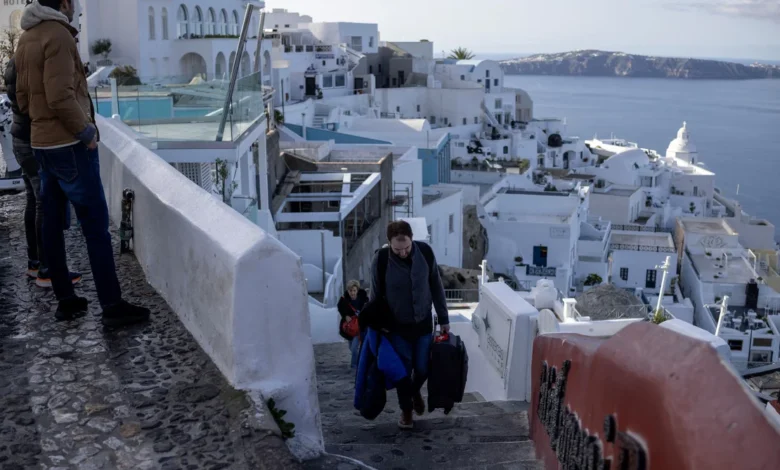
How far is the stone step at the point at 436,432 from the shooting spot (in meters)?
5.34

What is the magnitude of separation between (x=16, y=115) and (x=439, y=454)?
3.19m

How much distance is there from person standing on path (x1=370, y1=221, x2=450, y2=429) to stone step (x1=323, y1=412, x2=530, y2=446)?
18cm

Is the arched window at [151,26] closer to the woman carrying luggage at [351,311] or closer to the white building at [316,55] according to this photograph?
the white building at [316,55]

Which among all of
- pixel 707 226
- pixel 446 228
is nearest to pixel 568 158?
pixel 707 226

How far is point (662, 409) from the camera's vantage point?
7.98 feet

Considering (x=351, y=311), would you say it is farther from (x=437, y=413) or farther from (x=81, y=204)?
(x=81, y=204)

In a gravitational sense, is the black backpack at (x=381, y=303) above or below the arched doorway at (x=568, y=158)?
above

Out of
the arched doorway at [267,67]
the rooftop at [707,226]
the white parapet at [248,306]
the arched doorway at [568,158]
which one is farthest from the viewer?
the arched doorway at [568,158]

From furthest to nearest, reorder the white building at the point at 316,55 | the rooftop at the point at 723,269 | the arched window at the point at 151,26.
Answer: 1. the white building at the point at 316,55
2. the rooftop at the point at 723,269
3. the arched window at the point at 151,26

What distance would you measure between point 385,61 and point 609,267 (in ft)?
111

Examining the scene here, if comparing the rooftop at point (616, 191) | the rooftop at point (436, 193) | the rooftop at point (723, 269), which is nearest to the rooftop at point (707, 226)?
the rooftop at point (616, 191)

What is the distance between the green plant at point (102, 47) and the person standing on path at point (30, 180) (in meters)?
24.6

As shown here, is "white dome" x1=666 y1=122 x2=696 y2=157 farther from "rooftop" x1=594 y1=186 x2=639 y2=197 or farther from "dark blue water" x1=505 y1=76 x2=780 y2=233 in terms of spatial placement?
"rooftop" x1=594 y1=186 x2=639 y2=197

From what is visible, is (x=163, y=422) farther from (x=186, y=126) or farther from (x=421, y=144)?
(x=421, y=144)
